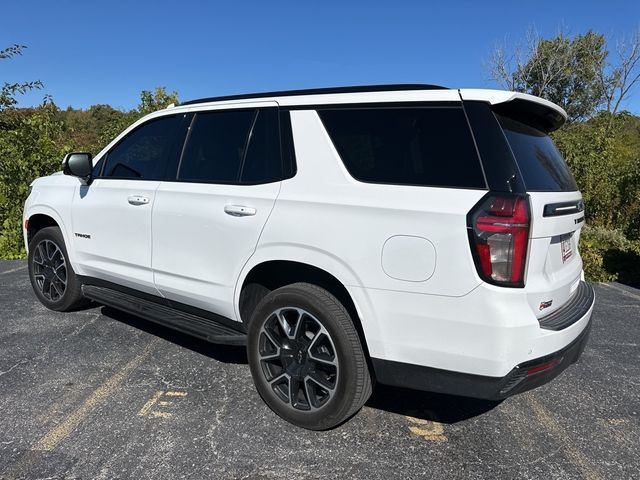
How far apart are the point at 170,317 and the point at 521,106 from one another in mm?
2592

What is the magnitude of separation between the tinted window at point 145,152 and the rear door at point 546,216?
7.78 feet

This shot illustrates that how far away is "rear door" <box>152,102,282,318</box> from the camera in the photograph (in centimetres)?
307

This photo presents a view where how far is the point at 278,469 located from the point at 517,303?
1.41m

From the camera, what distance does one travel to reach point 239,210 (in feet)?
10.1

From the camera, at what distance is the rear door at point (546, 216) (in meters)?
2.37

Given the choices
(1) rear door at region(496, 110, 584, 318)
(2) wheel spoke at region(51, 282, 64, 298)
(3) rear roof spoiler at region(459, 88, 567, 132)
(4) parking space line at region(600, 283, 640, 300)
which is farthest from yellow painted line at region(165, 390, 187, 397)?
(4) parking space line at region(600, 283, 640, 300)

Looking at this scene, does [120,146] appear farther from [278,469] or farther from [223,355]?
[278,469]

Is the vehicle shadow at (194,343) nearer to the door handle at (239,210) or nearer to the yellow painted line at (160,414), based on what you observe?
the yellow painted line at (160,414)

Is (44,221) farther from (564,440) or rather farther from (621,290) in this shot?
(621,290)

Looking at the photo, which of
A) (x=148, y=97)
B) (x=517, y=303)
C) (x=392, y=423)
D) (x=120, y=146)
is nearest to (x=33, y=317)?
(x=120, y=146)

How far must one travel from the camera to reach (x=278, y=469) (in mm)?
2533

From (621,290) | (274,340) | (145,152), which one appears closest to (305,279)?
(274,340)

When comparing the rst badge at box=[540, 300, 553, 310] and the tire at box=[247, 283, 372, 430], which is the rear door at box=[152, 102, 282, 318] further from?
the rst badge at box=[540, 300, 553, 310]

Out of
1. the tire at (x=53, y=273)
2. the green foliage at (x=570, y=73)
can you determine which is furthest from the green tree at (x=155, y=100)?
the green foliage at (x=570, y=73)
